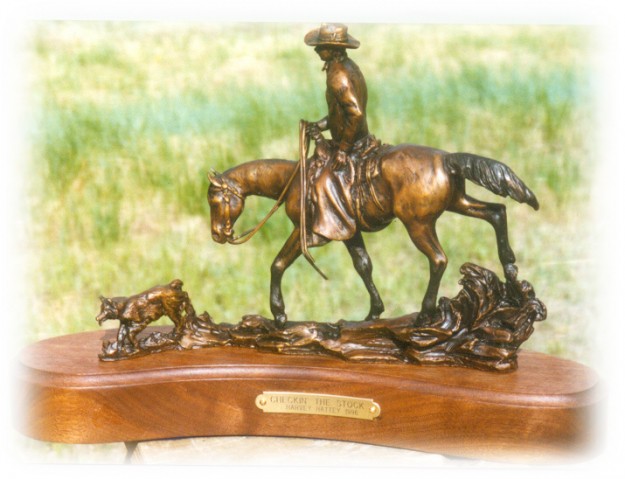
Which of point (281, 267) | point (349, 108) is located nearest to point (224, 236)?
point (281, 267)

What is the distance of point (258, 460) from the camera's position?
18.1 ft

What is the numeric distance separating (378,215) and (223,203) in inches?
31.0

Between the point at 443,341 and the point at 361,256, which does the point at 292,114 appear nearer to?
the point at 361,256

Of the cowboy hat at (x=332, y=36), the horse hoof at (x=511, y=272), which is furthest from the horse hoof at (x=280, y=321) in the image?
the cowboy hat at (x=332, y=36)

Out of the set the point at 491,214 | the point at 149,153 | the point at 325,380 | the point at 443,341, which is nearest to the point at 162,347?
the point at 325,380

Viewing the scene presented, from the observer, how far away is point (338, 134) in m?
5.60

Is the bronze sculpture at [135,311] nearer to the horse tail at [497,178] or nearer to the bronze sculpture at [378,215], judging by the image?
the bronze sculpture at [378,215]

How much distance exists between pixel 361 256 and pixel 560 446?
1.38m

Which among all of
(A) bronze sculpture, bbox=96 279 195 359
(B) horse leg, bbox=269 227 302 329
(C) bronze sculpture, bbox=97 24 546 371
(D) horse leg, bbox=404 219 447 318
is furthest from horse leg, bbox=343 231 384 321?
(A) bronze sculpture, bbox=96 279 195 359

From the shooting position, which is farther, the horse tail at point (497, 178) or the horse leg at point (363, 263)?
the horse leg at point (363, 263)

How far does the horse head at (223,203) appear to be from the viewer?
18.9 feet

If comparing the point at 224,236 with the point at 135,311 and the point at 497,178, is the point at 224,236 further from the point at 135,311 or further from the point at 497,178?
the point at 497,178

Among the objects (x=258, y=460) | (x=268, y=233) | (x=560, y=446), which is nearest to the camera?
(x=560, y=446)

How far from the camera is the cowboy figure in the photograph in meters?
5.49
